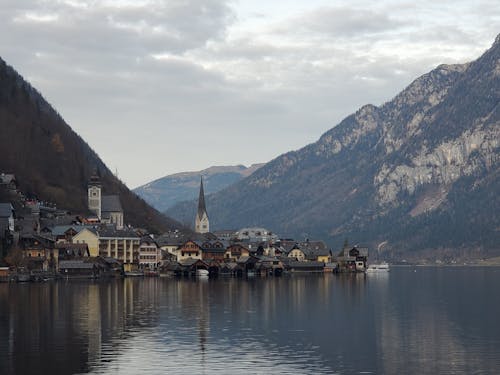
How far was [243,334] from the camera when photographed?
84.6m

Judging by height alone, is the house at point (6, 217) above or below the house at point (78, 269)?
above

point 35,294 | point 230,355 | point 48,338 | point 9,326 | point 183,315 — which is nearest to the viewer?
point 230,355

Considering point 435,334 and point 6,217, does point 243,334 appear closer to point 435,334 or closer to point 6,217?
point 435,334

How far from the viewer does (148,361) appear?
68.2m

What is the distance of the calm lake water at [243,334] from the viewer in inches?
2643

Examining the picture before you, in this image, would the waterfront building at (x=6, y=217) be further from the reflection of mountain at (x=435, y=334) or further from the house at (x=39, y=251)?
the reflection of mountain at (x=435, y=334)

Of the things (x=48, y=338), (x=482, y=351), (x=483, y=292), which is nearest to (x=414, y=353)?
(x=482, y=351)

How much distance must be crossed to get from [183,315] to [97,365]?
117 feet

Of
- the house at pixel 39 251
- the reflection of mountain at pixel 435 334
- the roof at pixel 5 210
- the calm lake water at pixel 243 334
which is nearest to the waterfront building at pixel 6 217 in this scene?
the roof at pixel 5 210

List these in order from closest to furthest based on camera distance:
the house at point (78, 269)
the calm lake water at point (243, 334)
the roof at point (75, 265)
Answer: the calm lake water at point (243, 334) → the house at point (78, 269) → the roof at point (75, 265)

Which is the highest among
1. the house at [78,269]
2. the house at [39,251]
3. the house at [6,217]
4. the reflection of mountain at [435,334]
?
the house at [6,217]

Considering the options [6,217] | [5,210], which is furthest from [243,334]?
[5,210]

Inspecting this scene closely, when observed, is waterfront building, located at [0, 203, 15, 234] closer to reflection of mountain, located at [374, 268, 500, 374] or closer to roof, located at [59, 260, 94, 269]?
roof, located at [59, 260, 94, 269]

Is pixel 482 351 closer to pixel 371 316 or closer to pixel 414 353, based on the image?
pixel 414 353
